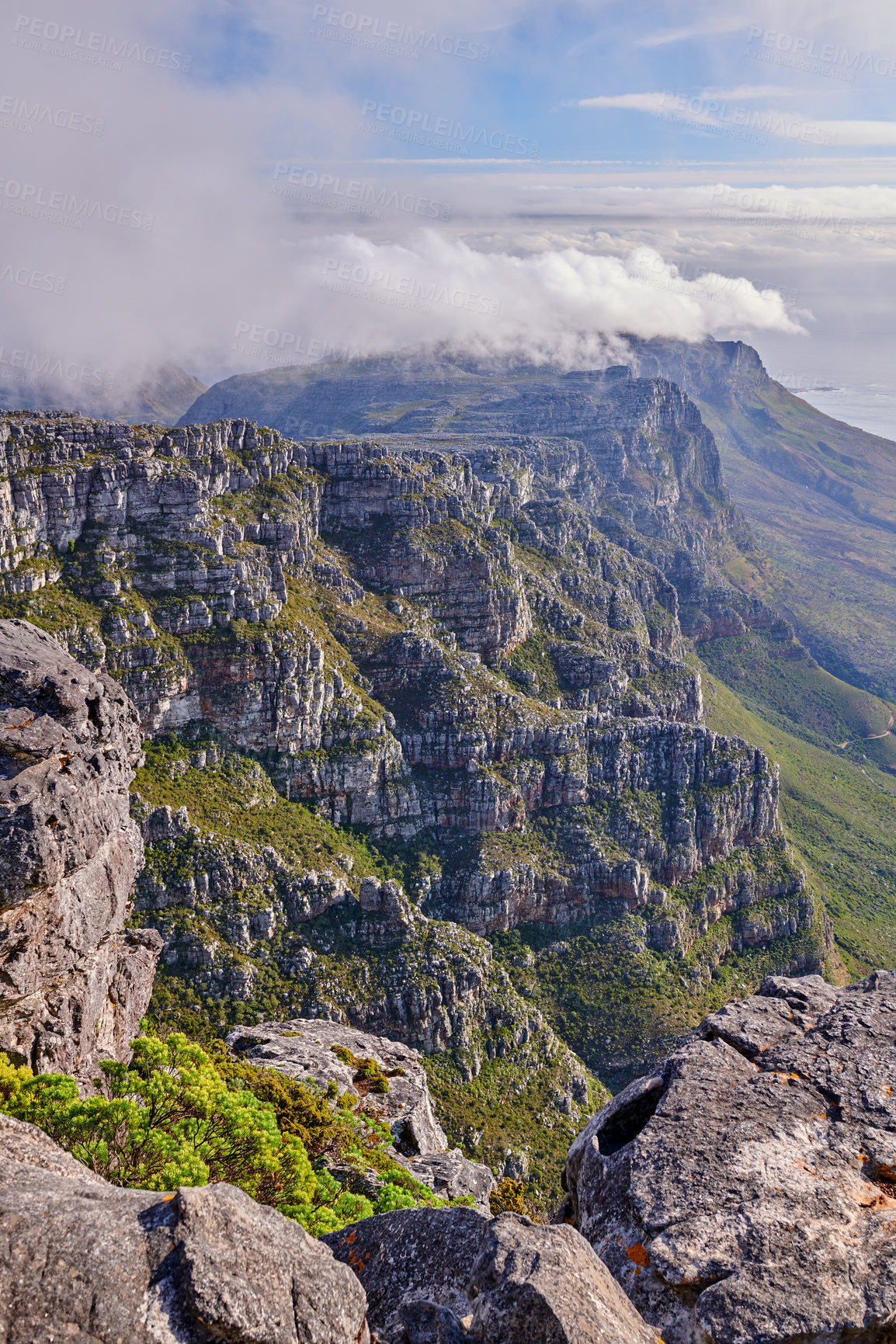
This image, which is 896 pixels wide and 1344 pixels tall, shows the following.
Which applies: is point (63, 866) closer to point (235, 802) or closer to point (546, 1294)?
point (546, 1294)

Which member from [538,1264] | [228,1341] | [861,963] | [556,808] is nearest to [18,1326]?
[228,1341]

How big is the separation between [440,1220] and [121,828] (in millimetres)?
31113

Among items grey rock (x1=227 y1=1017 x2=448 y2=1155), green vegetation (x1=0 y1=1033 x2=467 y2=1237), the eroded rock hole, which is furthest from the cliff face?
the eroded rock hole

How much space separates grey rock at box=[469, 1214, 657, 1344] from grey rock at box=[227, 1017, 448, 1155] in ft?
162

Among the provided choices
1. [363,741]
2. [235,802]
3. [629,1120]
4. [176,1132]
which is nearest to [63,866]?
[176,1132]

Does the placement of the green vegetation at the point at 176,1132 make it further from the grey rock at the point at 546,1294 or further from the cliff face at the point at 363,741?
the cliff face at the point at 363,741

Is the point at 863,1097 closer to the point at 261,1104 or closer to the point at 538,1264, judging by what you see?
the point at 538,1264

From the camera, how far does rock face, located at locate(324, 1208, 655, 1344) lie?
2159 cm

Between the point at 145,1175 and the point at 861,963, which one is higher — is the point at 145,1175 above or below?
above

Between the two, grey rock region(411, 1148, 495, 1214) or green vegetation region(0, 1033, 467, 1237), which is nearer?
green vegetation region(0, 1033, 467, 1237)

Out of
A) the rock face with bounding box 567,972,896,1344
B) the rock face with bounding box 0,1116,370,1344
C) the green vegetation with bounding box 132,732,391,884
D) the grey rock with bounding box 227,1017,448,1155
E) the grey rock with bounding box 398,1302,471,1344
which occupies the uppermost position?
the rock face with bounding box 0,1116,370,1344

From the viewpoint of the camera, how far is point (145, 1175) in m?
33.3

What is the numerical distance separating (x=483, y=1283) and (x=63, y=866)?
2814cm

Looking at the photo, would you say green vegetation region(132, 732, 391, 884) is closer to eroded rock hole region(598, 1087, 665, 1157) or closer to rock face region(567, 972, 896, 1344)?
eroded rock hole region(598, 1087, 665, 1157)
